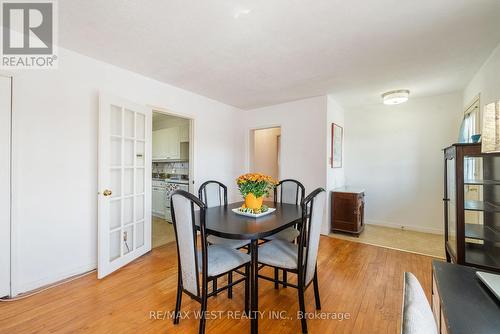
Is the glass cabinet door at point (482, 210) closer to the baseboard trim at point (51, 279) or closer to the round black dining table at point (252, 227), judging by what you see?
the round black dining table at point (252, 227)

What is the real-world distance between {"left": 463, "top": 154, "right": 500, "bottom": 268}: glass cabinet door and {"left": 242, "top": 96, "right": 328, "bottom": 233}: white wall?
1877 mm

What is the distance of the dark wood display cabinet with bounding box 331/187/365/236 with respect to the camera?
11.8 feet

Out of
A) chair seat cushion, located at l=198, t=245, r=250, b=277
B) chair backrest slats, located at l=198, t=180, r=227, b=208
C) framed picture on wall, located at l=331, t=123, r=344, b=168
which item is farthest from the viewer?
framed picture on wall, located at l=331, t=123, r=344, b=168

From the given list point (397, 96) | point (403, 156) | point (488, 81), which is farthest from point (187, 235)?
point (403, 156)

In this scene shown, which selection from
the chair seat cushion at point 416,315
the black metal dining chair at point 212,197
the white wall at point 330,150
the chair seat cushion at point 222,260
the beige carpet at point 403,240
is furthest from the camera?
the white wall at point 330,150

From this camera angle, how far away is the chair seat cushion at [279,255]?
170cm

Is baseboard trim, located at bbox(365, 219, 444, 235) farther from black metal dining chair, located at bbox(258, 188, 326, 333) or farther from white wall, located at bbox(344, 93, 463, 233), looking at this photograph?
black metal dining chair, located at bbox(258, 188, 326, 333)

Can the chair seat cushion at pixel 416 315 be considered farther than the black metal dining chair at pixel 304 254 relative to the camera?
No

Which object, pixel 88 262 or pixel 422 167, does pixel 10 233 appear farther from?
pixel 422 167

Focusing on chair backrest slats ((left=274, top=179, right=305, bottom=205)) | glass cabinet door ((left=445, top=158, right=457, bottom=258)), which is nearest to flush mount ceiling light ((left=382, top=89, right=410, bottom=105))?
glass cabinet door ((left=445, top=158, right=457, bottom=258))

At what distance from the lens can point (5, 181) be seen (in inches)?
75.7

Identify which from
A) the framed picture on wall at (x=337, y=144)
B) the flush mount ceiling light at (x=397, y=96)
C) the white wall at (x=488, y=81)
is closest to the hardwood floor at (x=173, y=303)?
the framed picture on wall at (x=337, y=144)

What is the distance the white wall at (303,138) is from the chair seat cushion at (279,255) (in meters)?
1.98

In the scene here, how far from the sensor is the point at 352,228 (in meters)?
3.61
